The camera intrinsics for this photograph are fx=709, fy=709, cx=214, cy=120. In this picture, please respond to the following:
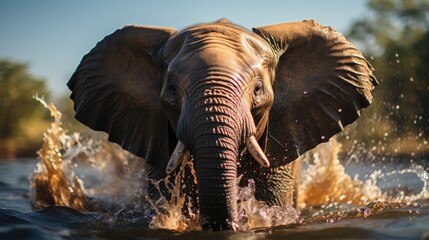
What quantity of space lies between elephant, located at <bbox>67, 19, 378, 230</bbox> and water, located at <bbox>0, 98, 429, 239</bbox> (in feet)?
1.18

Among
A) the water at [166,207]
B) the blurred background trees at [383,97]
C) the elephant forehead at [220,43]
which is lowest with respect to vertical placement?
the water at [166,207]

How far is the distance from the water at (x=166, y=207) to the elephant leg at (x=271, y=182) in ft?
0.50

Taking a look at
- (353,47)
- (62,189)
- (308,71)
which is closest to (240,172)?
(308,71)

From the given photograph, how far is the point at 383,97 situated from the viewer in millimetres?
23672

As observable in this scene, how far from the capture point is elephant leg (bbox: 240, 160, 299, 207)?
632 centimetres

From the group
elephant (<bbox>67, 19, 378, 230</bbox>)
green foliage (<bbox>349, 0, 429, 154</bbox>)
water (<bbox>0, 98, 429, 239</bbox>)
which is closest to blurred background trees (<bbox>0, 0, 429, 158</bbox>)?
green foliage (<bbox>349, 0, 429, 154</bbox>)

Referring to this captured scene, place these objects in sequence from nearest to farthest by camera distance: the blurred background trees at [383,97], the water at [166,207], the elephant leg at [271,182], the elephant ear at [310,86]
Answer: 1. the water at [166,207]
2. the elephant ear at [310,86]
3. the elephant leg at [271,182]
4. the blurred background trees at [383,97]

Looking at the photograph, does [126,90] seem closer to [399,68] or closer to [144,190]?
[144,190]

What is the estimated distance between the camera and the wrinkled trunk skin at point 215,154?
183 inches

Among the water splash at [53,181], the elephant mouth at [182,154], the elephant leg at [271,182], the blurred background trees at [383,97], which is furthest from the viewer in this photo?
the blurred background trees at [383,97]

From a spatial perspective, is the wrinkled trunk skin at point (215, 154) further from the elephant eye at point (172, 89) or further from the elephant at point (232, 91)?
the elephant eye at point (172, 89)

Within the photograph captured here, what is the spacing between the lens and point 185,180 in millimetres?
6184

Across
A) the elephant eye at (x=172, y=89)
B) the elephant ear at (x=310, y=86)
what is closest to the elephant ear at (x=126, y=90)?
the elephant eye at (x=172, y=89)

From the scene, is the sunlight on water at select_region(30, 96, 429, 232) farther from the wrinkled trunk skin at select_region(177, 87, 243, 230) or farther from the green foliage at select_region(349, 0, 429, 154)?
the green foliage at select_region(349, 0, 429, 154)
